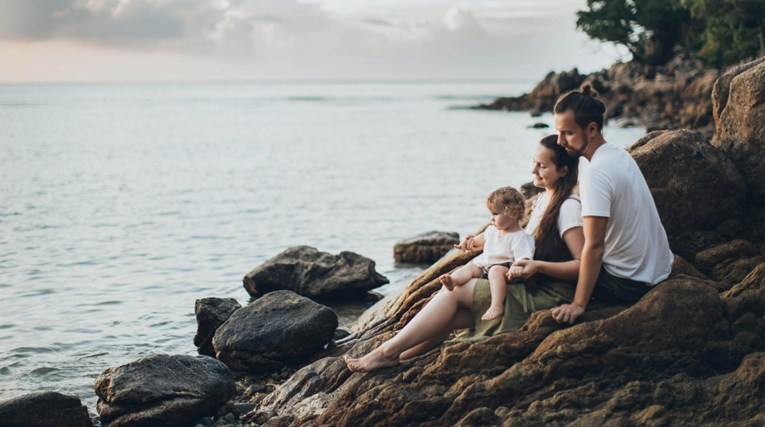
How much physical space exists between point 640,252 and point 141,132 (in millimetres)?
68066

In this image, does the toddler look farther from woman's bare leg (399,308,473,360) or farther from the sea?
the sea

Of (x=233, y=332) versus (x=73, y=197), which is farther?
(x=73, y=197)

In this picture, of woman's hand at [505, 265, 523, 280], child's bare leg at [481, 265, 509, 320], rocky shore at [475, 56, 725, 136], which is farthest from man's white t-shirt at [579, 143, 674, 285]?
rocky shore at [475, 56, 725, 136]

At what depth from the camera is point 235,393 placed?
9.87 meters

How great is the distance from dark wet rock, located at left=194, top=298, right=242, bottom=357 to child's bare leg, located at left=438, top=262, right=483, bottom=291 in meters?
5.42

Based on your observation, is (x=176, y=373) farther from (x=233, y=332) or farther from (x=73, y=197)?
(x=73, y=197)

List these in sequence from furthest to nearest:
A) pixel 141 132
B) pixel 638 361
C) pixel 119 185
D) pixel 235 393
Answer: pixel 141 132
pixel 119 185
pixel 235 393
pixel 638 361

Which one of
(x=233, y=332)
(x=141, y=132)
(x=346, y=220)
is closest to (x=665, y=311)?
(x=233, y=332)

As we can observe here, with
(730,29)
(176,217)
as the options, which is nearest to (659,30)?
(730,29)

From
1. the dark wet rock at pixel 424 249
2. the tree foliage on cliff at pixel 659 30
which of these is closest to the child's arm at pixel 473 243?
the dark wet rock at pixel 424 249

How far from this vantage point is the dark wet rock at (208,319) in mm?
11984

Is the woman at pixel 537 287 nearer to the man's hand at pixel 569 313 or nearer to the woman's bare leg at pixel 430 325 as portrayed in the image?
the woman's bare leg at pixel 430 325

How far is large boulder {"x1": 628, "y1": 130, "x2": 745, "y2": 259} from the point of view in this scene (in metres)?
8.60

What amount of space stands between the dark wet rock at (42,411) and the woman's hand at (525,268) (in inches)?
175
